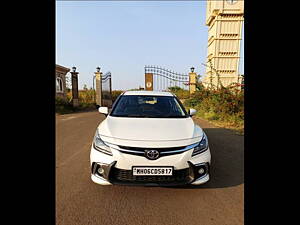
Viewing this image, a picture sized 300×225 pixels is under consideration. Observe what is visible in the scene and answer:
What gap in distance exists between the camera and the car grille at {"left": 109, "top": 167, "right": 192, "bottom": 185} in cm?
197

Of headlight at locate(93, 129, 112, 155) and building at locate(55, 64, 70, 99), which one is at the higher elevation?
building at locate(55, 64, 70, 99)

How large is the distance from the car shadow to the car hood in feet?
2.49

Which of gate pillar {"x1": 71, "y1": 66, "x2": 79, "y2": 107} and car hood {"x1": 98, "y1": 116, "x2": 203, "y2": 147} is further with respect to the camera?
gate pillar {"x1": 71, "y1": 66, "x2": 79, "y2": 107}

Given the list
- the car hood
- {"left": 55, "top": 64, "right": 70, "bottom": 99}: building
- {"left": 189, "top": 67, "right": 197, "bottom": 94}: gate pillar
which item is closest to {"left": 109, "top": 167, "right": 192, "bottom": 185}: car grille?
the car hood

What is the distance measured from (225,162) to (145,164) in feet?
6.67

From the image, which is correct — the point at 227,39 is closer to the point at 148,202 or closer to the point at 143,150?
the point at 143,150

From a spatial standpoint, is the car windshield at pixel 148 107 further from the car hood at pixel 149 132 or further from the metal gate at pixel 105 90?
the metal gate at pixel 105 90

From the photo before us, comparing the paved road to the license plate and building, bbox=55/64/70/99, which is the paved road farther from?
building, bbox=55/64/70/99

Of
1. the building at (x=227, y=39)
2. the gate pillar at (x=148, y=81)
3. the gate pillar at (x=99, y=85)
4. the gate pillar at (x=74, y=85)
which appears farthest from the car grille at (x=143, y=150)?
the gate pillar at (x=99, y=85)

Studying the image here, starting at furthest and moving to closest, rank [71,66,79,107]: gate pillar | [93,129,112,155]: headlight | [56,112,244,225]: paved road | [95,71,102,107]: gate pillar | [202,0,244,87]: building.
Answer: [95,71,102,107]: gate pillar → [202,0,244,87]: building → [71,66,79,107]: gate pillar → [93,129,112,155]: headlight → [56,112,244,225]: paved road

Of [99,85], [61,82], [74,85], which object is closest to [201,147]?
[74,85]

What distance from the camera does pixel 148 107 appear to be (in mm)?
3363

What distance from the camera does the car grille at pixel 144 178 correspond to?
1973mm
